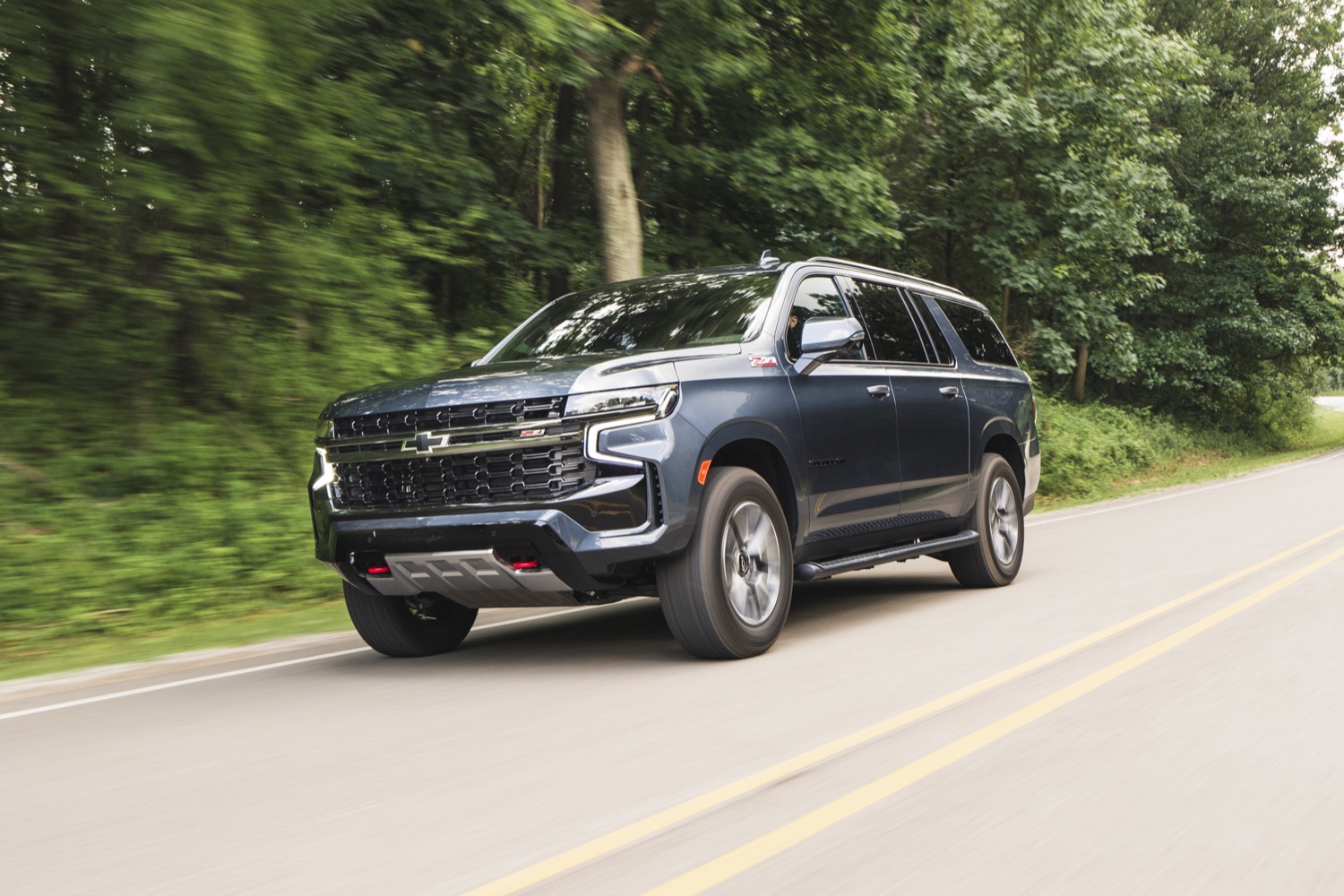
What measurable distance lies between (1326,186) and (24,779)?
122 ft

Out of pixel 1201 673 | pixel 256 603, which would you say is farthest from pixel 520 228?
pixel 1201 673

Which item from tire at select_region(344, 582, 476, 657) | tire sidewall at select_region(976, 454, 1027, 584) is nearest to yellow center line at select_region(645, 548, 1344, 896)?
tire sidewall at select_region(976, 454, 1027, 584)

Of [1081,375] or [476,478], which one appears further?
[1081,375]

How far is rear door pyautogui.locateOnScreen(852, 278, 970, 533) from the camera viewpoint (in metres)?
8.30

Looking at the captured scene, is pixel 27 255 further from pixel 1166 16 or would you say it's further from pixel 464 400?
pixel 1166 16

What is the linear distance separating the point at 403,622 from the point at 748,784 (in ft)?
10.9

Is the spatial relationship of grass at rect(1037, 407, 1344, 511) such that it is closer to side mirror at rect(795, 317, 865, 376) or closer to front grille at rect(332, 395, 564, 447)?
side mirror at rect(795, 317, 865, 376)

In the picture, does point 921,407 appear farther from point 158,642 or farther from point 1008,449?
point 158,642

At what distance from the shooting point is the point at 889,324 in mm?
8594

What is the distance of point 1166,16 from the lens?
34.2 m

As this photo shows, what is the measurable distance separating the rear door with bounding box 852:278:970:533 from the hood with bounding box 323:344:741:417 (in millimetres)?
1892

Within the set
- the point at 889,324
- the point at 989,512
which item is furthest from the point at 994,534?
the point at 889,324

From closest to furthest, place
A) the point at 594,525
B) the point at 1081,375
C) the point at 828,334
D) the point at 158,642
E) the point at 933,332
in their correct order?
the point at 594,525, the point at 828,334, the point at 158,642, the point at 933,332, the point at 1081,375

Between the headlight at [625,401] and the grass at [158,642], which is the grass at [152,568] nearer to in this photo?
the grass at [158,642]
